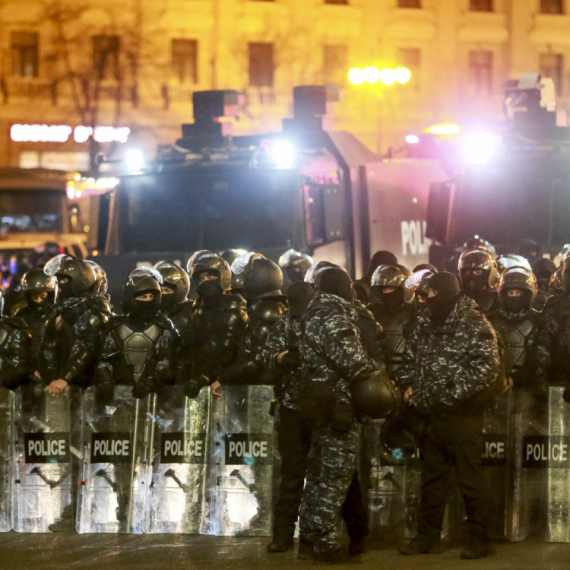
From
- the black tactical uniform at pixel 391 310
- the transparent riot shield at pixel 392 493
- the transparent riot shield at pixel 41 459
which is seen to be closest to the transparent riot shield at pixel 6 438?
the transparent riot shield at pixel 41 459

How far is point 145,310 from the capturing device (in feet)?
28.3

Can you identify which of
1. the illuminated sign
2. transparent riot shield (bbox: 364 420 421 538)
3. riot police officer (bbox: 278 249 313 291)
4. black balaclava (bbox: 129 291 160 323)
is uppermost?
the illuminated sign

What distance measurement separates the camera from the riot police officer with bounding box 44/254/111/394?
27.7ft

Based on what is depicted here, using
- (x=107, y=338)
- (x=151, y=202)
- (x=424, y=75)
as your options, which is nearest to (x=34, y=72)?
(x=424, y=75)

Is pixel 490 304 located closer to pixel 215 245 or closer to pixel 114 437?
pixel 114 437

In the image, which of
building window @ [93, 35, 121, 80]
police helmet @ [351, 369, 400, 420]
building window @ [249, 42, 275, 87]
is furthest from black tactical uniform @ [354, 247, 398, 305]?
building window @ [249, 42, 275, 87]

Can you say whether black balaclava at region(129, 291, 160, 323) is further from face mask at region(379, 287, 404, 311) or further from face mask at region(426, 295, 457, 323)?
face mask at region(426, 295, 457, 323)

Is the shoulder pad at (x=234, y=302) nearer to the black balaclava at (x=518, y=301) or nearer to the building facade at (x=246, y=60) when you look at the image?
the black balaclava at (x=518, y=301)

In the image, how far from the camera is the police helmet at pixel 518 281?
337 inches

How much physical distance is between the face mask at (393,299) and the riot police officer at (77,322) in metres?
2.06

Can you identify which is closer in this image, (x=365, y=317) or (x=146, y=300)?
(x=365, y=317)

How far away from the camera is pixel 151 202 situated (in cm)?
1364

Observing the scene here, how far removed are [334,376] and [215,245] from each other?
624 centimetres

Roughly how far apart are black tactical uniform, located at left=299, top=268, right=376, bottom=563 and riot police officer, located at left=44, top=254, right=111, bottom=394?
6.28ft
